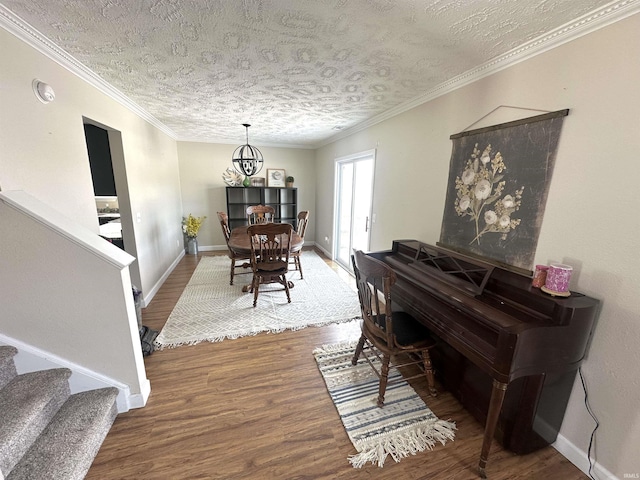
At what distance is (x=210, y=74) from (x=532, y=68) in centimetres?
230

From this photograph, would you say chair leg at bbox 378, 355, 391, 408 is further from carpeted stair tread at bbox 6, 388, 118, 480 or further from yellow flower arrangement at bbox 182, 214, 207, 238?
yellow flower arrangement at bbox 182, 214, 207, 238

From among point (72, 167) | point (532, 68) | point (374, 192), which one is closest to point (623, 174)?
point (532, 68)

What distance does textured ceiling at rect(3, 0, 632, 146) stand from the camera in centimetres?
126

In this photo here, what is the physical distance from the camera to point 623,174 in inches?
46.9

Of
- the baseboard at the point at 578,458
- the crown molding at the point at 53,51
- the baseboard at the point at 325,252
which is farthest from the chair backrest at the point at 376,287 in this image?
the baseboard at the point at 325,252

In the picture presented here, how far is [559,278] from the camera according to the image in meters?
1.30

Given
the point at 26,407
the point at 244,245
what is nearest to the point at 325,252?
the point at 244,245

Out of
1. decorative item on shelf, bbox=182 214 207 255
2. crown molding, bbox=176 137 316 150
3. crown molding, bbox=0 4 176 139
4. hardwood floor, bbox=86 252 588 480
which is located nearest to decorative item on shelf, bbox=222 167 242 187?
crown molding, bbox=176 137 316 150

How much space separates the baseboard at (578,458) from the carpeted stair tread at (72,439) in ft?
8.56

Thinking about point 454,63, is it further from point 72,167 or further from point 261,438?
point 72,167

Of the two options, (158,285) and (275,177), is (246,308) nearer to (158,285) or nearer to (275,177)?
(158,285)

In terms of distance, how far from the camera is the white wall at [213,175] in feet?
17.3

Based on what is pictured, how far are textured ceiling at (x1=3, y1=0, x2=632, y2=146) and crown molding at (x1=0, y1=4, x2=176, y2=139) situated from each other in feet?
0.15

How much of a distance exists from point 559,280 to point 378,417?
1346 mm
